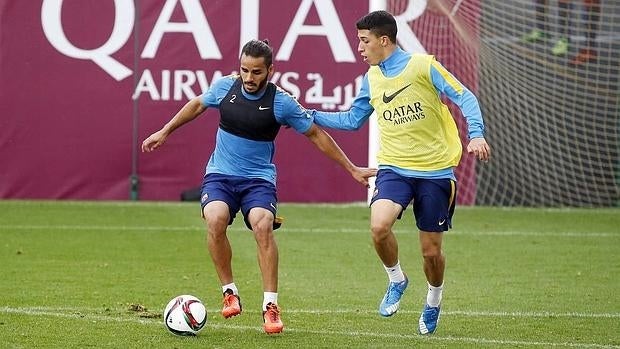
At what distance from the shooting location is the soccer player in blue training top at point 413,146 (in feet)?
28.6

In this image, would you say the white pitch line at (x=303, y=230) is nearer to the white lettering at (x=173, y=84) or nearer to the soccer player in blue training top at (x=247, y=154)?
the white lettering at (x=173, y=84)

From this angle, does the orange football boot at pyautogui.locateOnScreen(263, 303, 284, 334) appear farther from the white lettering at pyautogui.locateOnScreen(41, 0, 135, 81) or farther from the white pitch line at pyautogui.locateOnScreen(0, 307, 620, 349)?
the white lettering at pyautogui.locateOnScreen(41, 0, 135, 81)

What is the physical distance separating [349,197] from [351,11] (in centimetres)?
247

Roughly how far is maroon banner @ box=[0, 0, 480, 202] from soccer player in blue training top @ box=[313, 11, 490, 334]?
29.7ft

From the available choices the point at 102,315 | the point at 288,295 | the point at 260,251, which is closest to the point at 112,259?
the point at 288,295

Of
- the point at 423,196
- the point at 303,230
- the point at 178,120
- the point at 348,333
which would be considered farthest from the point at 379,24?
the point at 303,230

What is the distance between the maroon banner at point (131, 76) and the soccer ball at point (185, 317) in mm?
9598

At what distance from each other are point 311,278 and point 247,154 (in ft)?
9.60

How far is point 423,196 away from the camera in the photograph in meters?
8.77

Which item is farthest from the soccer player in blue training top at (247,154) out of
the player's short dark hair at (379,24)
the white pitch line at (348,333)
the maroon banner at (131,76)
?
the maroon banner at (131,76)

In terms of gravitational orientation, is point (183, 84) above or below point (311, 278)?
below

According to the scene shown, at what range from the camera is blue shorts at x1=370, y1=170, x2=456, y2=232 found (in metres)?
8.70

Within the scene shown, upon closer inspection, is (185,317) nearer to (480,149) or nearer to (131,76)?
(480,149)

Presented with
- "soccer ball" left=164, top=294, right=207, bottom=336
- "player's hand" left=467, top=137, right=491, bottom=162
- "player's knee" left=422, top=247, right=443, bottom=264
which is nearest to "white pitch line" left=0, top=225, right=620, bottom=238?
"player's knee" left=422, top=247, right=443, bottom=264
